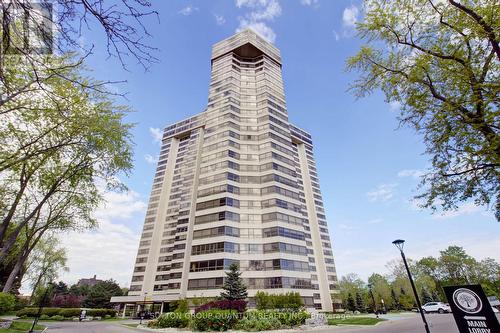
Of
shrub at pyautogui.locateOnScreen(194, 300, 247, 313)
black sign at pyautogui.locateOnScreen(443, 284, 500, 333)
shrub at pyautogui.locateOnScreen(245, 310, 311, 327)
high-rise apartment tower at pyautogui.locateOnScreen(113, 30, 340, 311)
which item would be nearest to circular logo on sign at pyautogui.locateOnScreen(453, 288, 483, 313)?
black sign at pyautogui.locateOnScreen(443, 284, 500, 333)

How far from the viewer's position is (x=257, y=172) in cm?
4338

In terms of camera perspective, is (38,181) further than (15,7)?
Yes

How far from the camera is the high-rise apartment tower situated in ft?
116

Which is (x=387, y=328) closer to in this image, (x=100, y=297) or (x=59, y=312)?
(x=59, y=312)

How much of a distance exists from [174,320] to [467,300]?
2223 cm

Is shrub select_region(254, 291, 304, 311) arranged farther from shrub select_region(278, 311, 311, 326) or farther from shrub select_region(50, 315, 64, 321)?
shrub select_region(50, 315, 64, 321)

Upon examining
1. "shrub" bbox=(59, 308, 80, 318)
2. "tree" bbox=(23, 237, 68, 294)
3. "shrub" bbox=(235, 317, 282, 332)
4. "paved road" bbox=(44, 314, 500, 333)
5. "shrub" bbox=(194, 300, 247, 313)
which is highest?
"tree" bbox=(23, 237, 68, 294)

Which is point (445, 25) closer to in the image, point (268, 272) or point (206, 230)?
point (268, 272)

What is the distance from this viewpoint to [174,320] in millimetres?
21938

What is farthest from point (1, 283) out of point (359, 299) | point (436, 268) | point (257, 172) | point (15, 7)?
point (436, 268)

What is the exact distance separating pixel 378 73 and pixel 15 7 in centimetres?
1076

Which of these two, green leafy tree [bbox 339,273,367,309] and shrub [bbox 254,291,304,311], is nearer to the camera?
shrub [bbox 254,291,304,311]

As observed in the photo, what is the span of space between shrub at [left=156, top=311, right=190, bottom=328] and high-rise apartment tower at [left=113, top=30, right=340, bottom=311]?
1054 cm

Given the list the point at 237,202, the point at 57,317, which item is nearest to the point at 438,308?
the point at 237,202
